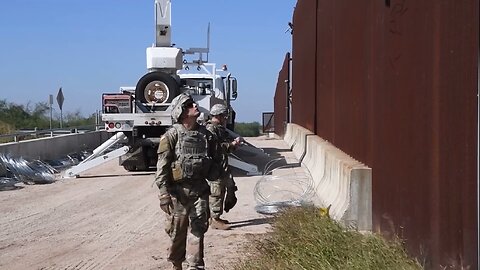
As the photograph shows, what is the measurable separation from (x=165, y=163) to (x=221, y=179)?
2.84 m

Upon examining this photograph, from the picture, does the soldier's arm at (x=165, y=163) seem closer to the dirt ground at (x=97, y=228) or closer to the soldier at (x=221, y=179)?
the dirt ground at (x=97, y=228)

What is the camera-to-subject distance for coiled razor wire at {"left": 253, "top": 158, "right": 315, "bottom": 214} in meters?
10.9

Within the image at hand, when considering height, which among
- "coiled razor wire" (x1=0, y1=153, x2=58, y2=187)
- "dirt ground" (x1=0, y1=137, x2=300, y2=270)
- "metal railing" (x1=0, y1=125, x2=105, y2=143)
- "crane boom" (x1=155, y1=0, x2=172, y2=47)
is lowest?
"dirt ground" (x1=0, y1=137, x2=300, y2=270)

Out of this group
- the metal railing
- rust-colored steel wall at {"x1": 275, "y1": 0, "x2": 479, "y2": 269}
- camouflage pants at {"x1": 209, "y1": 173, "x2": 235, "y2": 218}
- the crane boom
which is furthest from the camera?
the metal railing

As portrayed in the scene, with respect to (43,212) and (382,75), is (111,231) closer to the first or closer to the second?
(43,212)

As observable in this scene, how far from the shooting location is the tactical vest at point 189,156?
6.68 metres

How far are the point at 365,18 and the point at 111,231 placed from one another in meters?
4.57

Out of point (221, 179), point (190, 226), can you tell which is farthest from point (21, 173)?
point (190, 226)

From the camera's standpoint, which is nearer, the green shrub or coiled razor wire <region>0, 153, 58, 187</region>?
the green shrub

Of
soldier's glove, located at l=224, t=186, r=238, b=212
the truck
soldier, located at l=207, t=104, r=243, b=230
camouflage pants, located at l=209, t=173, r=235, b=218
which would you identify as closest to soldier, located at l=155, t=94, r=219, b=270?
soldier, located at l=207, t=104, r=243, b=230

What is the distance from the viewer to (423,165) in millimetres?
5234

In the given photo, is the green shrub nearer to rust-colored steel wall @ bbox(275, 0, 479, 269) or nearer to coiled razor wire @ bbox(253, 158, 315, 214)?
rust-colored steel wall @ bbox(275, 0, 479, 269)

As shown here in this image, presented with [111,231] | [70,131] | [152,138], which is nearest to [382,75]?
[111,231]

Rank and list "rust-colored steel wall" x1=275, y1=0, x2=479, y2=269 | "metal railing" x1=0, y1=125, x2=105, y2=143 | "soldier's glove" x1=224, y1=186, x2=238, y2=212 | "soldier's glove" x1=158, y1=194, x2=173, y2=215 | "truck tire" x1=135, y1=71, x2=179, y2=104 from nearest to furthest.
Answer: "rust-colored steel wall" x1=275, y1=0, x2=479, y2=269
"soldier's glove" x1=158, y1=194, x2=173, y2=215
"soldier's glove" x1=224, y1=186, x2=238, y2=212
"truck tire" x1=135, y1=71, x2=179, y2=104
"metal railing" x1=0, y1=125, x2=105, y2=143
